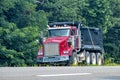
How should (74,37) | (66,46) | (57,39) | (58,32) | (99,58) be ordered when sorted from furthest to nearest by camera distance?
(99,58), (58,32), (74,37), (66,46), (57,39)

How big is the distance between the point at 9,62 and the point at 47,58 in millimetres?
5705

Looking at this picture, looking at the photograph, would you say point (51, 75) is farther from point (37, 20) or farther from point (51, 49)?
point (37, 20)

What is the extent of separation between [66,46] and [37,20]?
26.4 feet

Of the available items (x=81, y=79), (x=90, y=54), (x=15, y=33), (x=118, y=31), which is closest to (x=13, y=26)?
(x=15, y=33)

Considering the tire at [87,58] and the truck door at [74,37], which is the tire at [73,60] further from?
the tire at [87,58]

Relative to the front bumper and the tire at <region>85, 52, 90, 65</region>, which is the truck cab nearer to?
the front bumper

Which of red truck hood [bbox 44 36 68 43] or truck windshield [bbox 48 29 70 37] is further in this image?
truck windshield [bbox 48 29 70 37]

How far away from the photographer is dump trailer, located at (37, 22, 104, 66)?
3147 centimetres

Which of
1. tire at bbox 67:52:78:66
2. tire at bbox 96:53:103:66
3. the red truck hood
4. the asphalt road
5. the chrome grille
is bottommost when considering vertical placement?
tire at bbox 96:53:103:66

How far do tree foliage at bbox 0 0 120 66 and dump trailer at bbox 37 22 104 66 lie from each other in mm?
4075

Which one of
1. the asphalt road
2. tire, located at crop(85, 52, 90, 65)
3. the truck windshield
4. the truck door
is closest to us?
the asphalt road

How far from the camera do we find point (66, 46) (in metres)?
31.9

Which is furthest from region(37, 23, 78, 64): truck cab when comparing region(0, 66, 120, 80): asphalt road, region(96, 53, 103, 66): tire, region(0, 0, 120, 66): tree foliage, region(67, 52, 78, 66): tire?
region(0, 66, 120, 80): asphalt road

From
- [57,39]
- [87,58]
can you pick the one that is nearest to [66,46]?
[57,39]
